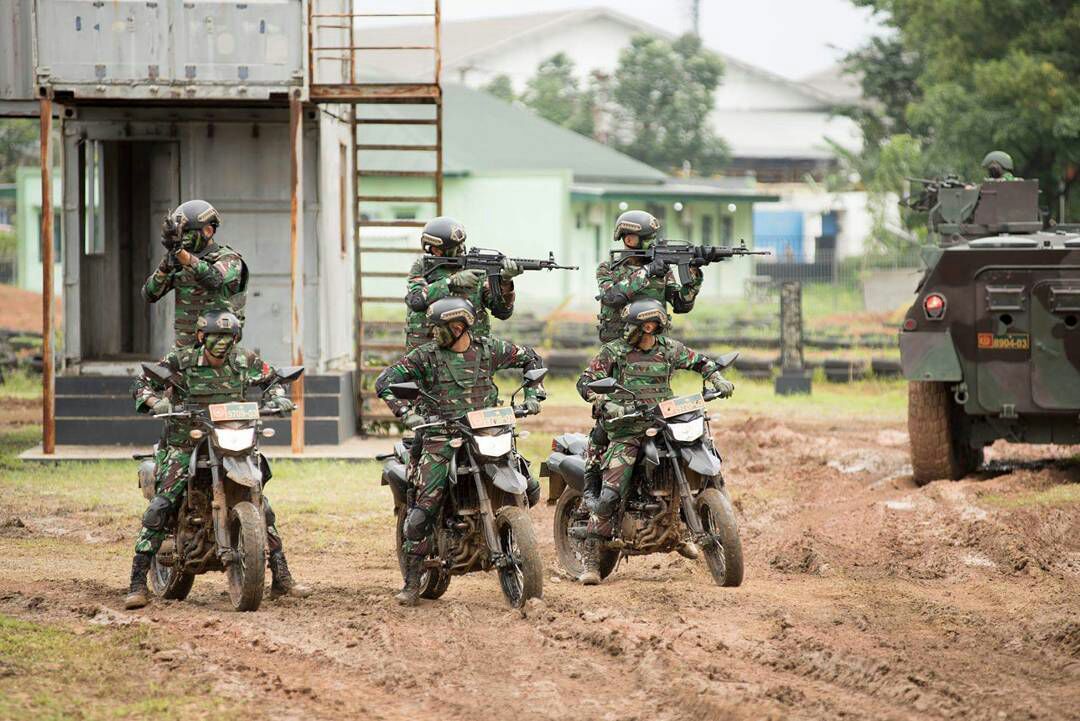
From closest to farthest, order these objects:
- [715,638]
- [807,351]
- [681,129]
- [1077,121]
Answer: [715,638]
[1077,121]
[807,351]
[681,129]

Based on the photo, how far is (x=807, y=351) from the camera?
103ft

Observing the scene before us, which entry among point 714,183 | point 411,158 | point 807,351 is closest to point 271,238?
point 807,351

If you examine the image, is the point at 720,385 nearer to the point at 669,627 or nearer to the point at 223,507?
the point at 669,627

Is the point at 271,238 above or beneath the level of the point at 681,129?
beneath

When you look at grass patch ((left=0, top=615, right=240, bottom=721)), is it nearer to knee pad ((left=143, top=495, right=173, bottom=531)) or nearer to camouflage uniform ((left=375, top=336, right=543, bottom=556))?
knee pad ((left=143, top=495, right=173, bottom=531))

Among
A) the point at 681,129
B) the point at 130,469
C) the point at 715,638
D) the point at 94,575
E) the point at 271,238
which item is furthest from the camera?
the point at 681,129

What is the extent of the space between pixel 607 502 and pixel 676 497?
1.35 feet

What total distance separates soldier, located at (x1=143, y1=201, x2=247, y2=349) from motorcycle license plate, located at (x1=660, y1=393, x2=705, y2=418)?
105 inches

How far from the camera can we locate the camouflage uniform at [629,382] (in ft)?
36.5

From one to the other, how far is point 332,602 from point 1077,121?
21661mm

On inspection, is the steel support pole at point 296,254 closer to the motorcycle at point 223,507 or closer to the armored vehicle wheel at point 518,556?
the motorcycle at point 223,507

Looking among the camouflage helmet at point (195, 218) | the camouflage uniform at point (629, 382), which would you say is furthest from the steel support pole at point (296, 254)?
the camouflage uniform at point (629, 382)

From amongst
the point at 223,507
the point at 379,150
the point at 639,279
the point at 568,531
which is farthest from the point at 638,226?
the point at 379,150

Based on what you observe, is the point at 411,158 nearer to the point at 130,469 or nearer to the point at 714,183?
the point at 714,183
